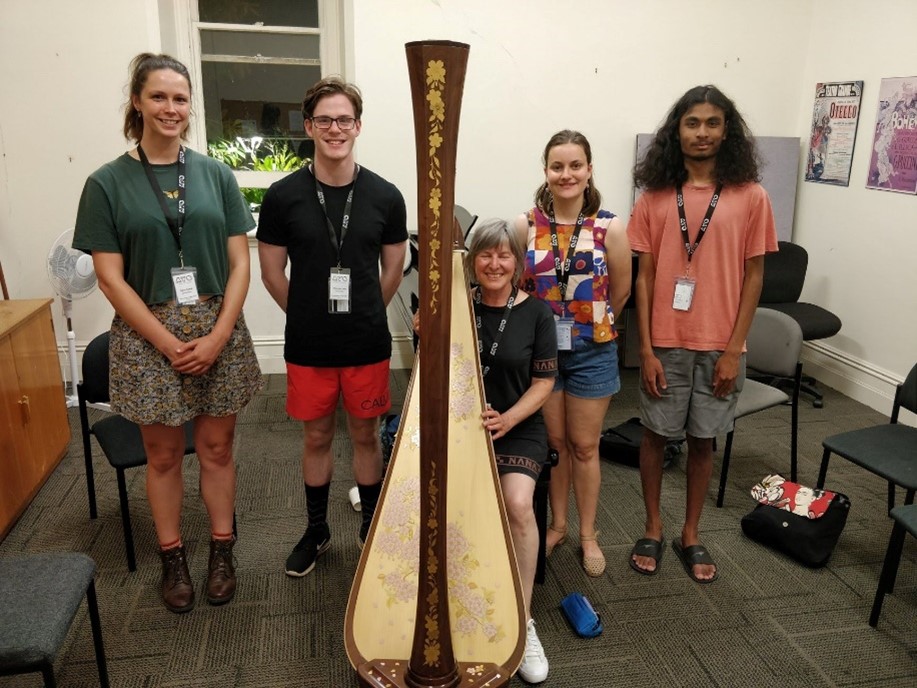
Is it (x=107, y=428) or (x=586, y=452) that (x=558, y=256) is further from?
(x=107, y=428)

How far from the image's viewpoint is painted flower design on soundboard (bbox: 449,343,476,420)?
1635mm

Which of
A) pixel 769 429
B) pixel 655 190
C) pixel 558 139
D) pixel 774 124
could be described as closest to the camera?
pixel 558 139

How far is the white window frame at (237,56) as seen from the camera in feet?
12.9

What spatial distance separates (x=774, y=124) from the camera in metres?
4.33

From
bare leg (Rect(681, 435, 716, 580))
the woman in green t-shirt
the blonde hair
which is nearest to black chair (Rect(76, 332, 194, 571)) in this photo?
the woman in green t-shirt

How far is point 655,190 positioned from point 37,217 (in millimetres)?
3292

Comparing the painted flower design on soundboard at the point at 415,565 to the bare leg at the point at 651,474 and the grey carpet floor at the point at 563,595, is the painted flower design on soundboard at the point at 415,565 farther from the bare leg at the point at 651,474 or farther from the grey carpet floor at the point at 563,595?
the bare leg at the point at 651,474

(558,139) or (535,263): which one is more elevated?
(558,139)

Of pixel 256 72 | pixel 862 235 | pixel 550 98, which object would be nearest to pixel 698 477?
pixel 862 235

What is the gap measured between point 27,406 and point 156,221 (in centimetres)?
130

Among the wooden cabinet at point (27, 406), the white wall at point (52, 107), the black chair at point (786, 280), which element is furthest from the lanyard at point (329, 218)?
the black chair at point (786, 280)

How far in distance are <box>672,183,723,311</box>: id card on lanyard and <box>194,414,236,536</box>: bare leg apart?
1.33m

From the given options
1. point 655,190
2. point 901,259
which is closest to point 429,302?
point 655,190

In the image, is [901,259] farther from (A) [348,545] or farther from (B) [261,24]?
(B) [261,24]
